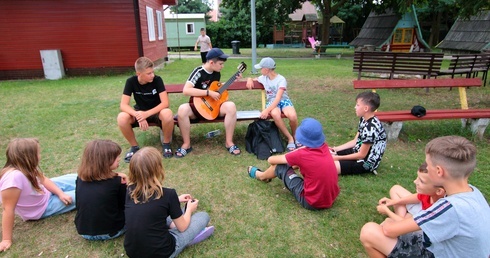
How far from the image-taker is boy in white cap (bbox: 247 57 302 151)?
463 cm

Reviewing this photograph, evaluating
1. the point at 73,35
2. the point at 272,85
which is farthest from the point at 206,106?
the point at 73,35

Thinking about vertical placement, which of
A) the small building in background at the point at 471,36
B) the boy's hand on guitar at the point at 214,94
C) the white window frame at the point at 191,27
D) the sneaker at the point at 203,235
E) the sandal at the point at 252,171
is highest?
the white window frame at the point at 191,27

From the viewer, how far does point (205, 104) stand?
4531 millimetres

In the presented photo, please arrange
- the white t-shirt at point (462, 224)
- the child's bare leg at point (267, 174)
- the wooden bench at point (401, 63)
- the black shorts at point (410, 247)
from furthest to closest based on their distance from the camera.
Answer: the wooden bench at point (401, 63)
the child's bare leg at point (267, 174)
the black shorts at point (410, 247)
the white t-shirt at point (462, 224)

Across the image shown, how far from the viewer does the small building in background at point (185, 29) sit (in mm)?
28616

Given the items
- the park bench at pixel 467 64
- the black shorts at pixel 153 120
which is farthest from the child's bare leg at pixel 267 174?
the park bench at pixel 467 64

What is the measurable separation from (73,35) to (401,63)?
1122 centimetres

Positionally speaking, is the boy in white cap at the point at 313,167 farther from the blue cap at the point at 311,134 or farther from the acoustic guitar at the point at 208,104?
the acoustic guitar at the point at 208,104

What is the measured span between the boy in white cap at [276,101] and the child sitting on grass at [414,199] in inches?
70.6

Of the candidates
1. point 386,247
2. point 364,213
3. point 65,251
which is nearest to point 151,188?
point 65,251

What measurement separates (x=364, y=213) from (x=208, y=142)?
263 centimetres

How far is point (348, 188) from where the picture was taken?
3537mm

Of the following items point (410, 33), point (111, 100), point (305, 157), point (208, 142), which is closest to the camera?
point (305, 157)

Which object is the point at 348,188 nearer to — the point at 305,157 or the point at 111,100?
the point at 305,157
